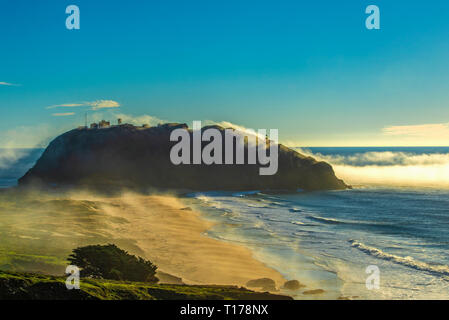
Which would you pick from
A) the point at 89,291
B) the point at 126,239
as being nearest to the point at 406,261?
the point at 126,239

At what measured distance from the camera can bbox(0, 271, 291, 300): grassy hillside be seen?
13.2 m

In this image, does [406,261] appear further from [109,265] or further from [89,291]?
[89,291]

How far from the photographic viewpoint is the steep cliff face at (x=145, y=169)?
293 feet

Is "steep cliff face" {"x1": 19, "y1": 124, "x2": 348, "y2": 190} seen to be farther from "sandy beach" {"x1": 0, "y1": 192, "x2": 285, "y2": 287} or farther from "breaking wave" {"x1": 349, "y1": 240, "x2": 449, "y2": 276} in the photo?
"breaking wave" {"x1": 349, "y1": 240, "x2": 449, "y2": 276}

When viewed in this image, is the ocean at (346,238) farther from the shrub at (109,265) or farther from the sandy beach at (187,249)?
the shrub at (109,265)

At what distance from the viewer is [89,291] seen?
541 inches

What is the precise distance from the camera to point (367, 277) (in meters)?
25.5

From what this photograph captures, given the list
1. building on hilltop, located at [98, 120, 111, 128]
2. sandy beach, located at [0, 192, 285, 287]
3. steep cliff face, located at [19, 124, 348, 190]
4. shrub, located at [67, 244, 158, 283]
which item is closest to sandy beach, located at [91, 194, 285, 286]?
sandy beach, located at [0, 192, 285, 287]

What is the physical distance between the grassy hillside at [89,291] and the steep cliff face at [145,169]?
7203 centimetres

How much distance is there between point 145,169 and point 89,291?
79829 mm
